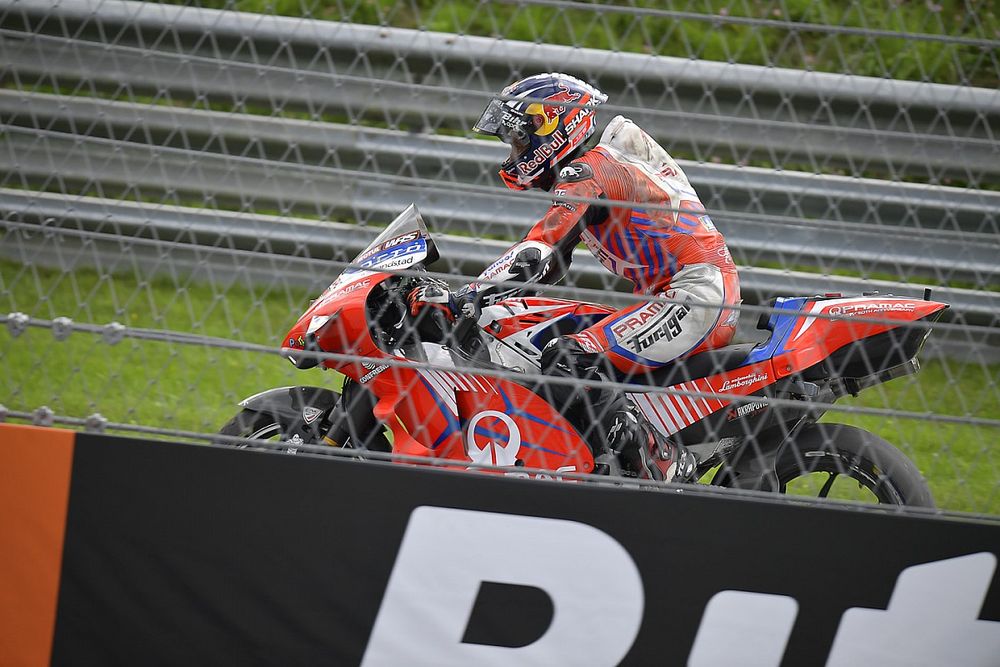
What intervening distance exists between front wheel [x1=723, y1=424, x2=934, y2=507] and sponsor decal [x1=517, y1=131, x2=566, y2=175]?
1212 mm

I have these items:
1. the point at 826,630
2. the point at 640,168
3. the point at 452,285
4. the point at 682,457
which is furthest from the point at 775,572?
the point at 452,285

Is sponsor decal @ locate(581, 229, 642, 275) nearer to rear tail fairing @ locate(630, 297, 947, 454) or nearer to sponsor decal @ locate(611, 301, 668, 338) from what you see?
sponsor decal @ locate(611, 301, 668, 338)

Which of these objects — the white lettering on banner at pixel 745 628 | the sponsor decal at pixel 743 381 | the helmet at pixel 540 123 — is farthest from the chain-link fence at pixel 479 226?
the white lettering on banner at pixel 745 628

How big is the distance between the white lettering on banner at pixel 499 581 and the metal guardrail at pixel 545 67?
274cm

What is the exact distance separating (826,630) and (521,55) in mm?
3167

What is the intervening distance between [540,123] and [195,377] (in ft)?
6.53

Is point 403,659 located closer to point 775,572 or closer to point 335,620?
point 335,620

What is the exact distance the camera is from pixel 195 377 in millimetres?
4797

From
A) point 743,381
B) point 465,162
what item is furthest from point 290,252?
point 743,381

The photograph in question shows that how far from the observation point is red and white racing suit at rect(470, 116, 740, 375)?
3564 mm

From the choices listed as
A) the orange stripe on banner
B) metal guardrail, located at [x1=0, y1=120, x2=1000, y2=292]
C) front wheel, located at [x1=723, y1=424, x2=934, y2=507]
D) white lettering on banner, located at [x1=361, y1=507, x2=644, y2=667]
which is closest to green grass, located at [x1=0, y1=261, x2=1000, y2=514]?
metal guardrail, located at [x1=0, y1=120, x2=1000, y2=292]

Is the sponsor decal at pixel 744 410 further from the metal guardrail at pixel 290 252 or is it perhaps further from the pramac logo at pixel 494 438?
the pramac logo at pixel 494 438

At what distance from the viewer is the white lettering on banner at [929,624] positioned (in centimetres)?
271

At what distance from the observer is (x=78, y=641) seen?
2744mm
